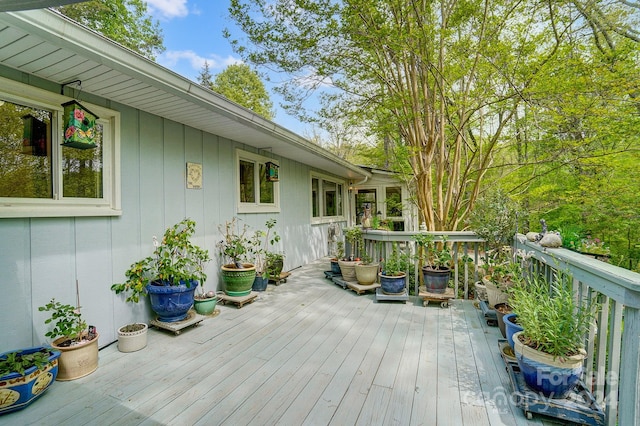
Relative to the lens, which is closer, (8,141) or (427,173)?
(8,141)

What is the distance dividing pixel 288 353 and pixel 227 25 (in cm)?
524

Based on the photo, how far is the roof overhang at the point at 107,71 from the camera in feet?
5.36

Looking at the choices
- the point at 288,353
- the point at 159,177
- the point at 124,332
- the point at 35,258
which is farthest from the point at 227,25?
the point at 288,353

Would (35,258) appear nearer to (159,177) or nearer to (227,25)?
(159,177)

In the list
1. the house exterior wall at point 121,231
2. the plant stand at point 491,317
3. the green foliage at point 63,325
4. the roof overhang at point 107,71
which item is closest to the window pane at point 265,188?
the house exterior wall at point 121,231

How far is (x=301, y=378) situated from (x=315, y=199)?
5.51 m

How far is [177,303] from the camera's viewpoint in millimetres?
2887

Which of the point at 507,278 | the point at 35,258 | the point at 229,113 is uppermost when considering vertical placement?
the point at 229,113

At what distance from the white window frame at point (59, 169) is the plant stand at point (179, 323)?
45.7 inches

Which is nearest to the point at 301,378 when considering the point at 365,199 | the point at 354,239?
the point at 354,239

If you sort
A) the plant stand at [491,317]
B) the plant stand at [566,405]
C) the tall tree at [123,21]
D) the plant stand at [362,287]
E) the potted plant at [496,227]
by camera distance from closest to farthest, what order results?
1. the plant stand at [566,405]
2. the plant stand at [491,317]
3. the potted plant at [496,227]
4. the plant stand at [362,287]
5. the tall tree at [123,21]

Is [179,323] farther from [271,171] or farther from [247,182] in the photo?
[271,171]

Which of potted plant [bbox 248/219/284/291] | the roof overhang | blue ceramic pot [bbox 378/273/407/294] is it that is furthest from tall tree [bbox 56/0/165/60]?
blue ceramic pot [bbox 378/273/407/294]

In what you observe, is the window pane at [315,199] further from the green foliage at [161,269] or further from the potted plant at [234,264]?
the green foliage at [161,269]
